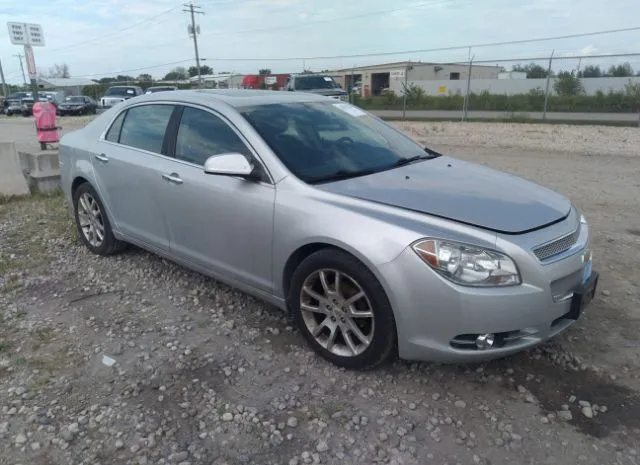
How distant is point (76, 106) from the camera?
116ft

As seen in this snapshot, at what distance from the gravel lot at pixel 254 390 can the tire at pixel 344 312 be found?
0.13 m

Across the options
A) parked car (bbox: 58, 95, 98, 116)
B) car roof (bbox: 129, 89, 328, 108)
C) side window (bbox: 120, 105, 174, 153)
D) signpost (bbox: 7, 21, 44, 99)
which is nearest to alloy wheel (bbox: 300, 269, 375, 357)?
car roof (bbox: 129, 89, 328, 108)

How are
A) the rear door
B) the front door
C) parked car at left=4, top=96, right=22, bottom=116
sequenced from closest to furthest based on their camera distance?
1. the front door
2. the rear door
3. parked car at left=4, top=96, right=22, bottom=116

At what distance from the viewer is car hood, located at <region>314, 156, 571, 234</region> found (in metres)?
2.88

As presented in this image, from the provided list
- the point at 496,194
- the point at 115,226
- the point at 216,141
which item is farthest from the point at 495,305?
the point at 115,226

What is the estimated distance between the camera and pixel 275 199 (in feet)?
10.8

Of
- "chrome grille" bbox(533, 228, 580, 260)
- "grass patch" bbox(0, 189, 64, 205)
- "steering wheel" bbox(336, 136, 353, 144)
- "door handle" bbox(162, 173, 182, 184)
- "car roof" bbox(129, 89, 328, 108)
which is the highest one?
"car roof" bbox(129, 89, 328, 108)

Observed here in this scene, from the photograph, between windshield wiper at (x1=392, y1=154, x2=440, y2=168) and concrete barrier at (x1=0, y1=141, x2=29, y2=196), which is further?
concrete barrier at (x1=0, y1=141, x2=29, y2=196)

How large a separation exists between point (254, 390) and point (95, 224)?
2.96 meters

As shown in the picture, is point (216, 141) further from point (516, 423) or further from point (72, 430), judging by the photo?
point (516, 423)

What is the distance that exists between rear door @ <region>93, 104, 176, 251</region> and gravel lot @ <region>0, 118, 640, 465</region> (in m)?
0.51

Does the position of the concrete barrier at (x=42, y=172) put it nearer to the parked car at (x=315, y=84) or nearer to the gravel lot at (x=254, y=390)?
the gravel lot at (x=254, y=390)

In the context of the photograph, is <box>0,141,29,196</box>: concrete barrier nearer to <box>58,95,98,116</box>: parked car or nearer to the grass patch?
the grass patch

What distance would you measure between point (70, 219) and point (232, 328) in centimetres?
384
